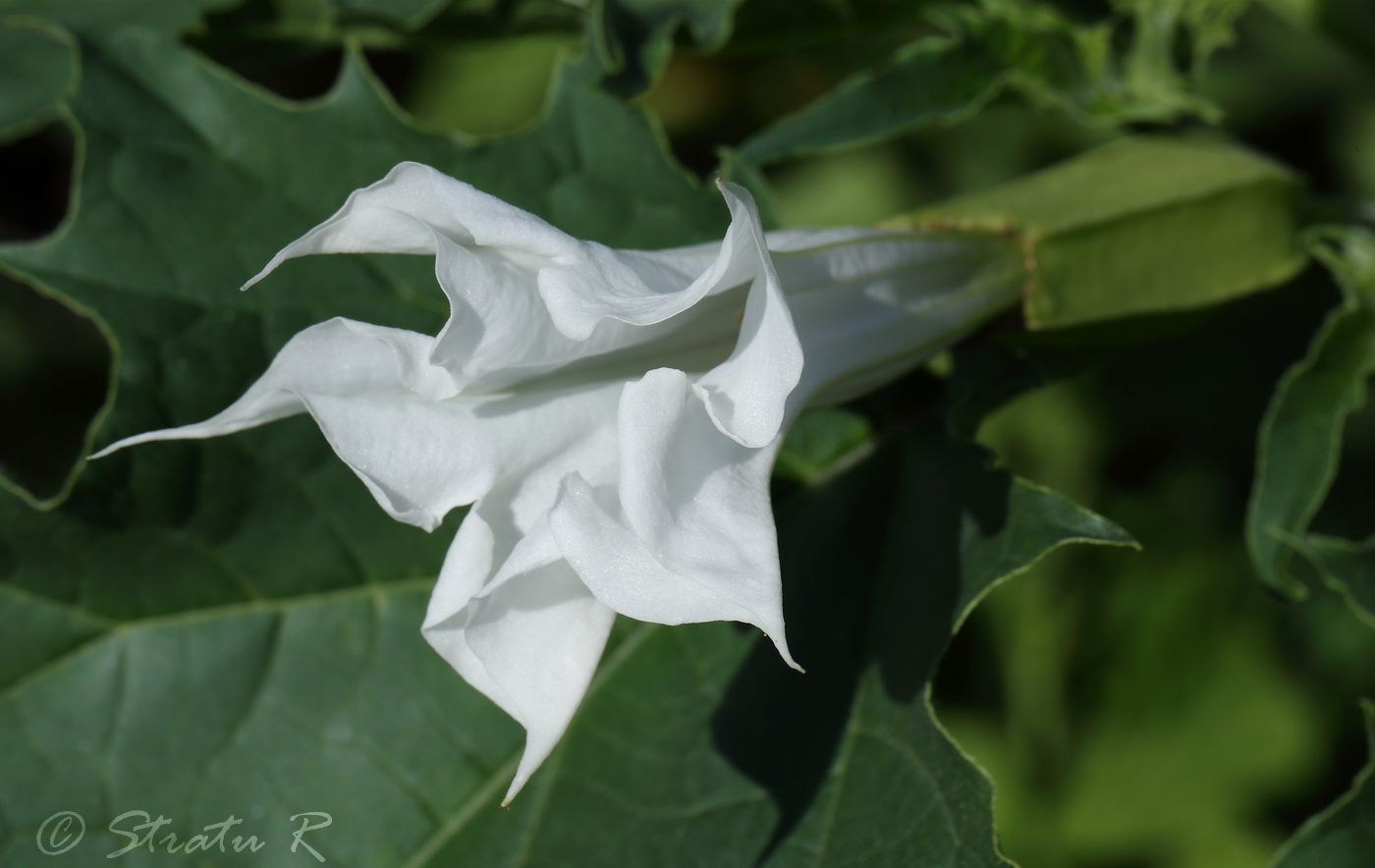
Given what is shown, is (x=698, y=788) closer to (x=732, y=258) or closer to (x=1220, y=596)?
(x=732, y=258)

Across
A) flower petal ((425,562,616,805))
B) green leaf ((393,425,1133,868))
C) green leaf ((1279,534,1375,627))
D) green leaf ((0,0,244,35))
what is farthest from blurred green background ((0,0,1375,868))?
flower petal ((425,562,616,805))

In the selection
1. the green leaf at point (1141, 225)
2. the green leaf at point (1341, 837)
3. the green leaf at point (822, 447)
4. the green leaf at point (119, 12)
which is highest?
the green leaf at point (119, 12)

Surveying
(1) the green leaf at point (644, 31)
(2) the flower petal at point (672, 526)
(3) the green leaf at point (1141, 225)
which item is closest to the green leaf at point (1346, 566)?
(3) the green leaf at point (1141, 225)

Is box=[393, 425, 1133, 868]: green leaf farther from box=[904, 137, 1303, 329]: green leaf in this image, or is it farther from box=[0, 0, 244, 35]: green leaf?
box=[0, 0, 244, 35]: green leaf

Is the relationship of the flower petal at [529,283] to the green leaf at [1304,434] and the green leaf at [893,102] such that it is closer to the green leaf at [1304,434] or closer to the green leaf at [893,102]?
the green leaf at [893,102]

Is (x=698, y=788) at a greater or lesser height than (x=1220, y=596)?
greater

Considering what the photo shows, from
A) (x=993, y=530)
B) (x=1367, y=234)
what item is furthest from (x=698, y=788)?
(x=1367, y=234)
